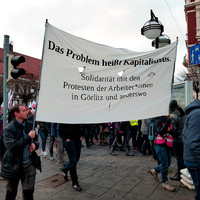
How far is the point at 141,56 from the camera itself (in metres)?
3.57

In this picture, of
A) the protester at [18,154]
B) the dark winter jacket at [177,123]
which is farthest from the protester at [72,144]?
the dark winter jacket at [177,123]

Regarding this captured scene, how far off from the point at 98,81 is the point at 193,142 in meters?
1.60

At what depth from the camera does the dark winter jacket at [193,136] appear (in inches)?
101

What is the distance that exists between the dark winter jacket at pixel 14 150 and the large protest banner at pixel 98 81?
0.35 m

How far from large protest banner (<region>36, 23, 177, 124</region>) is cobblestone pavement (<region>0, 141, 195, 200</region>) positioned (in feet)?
5.40

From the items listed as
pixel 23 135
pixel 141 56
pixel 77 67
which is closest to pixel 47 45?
pixel 77 67

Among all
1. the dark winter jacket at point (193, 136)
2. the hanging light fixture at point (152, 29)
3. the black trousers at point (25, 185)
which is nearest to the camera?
the dark winter jacket at point (193, 136)

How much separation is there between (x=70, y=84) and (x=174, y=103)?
254 centimetres

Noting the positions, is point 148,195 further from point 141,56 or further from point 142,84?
point 141,56

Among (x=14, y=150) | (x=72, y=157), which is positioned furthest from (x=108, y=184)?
(x=14, y=150)

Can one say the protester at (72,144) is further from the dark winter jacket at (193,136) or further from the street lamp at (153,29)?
the street lamp at (153,29)

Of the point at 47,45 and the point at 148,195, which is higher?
the point at 47,45

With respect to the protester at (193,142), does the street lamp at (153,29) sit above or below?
above

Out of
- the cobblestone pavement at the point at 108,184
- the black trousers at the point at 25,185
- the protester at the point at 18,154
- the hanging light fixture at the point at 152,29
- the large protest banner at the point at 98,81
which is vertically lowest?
the cobblestone pavement at the point at 108,184
